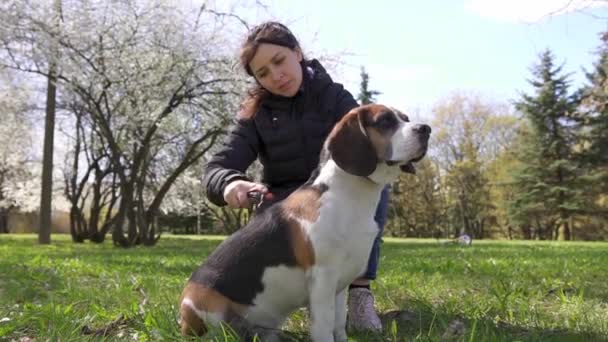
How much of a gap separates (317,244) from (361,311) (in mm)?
1060

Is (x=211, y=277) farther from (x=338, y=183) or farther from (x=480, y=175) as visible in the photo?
(x=480, y=175)

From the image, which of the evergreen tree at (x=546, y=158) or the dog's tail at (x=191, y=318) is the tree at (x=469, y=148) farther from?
the dog's tail at (x=191, y=318)

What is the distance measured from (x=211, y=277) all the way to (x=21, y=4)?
16.4 meters

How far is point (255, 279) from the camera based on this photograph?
8.90ft

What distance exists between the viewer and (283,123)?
3623 millimetres

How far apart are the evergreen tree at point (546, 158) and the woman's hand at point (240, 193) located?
39.1 m

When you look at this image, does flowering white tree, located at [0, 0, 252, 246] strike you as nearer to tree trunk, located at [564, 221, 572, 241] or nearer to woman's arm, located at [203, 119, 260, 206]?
woman's arm, located at [203, 119, 260, 206]

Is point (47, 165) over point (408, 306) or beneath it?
over

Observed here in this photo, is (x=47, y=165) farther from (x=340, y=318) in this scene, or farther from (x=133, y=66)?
(x=340, y=318)

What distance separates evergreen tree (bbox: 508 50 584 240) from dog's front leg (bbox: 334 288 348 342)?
128ft

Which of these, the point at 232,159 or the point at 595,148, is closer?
the point at 232,159

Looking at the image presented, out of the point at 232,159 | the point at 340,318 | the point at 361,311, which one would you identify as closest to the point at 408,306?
the point at 361,311

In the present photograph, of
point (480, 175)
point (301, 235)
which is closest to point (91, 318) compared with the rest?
point (301, 235)

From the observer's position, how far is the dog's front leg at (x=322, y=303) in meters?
2.56
